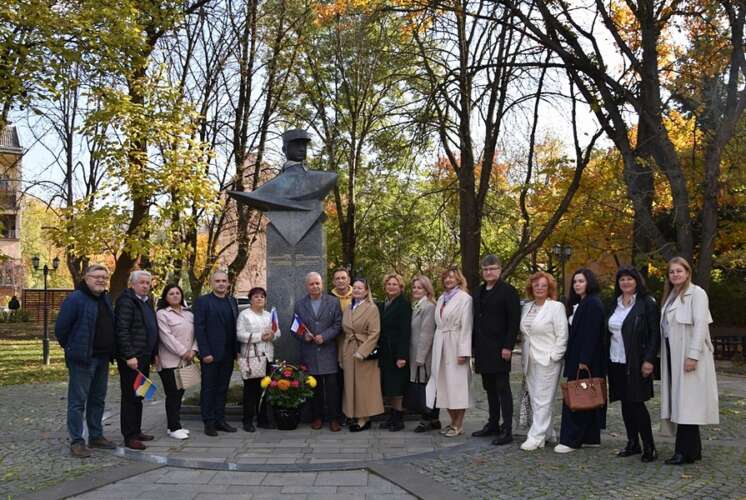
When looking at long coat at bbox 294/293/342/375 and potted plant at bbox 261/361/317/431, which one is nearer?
potted plant at bbox 261/361/317/431

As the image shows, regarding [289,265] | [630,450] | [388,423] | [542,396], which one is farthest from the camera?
[289,265]

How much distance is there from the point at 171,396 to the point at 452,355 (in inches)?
117

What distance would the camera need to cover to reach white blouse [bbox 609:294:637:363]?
6.49 m

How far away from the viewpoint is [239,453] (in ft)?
22.1

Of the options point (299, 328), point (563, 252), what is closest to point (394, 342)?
point (299, 328)

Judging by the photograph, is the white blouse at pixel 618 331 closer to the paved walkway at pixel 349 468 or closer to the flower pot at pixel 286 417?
the paved walkway at pixel 349 468

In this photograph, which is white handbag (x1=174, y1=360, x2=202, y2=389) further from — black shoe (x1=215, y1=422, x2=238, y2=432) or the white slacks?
the white slacks

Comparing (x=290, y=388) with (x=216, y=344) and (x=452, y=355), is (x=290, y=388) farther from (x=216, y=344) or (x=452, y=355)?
(x=452, y=355)

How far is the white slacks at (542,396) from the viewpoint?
22.5 ft

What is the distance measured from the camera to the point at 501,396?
7.17m

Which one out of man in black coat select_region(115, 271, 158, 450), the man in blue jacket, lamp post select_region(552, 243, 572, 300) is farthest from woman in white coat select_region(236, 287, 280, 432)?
lamp post select_region(552, 243, 572, 300)

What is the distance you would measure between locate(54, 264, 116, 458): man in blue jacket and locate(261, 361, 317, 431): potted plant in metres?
1.68

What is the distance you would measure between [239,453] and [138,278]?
2004 mm

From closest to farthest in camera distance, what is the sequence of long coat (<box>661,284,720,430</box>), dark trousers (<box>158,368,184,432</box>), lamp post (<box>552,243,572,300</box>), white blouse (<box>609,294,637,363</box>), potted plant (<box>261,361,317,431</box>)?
long coat (<box>661,284,720,430</box>) → white blouse (<box>609,294,637,363</box>) → dark trousers (<box>158,368,184,432</box>) → potted plant (<box>261,361,317,431</box>) → lamp post (<box>552,243,572,300</box>)
